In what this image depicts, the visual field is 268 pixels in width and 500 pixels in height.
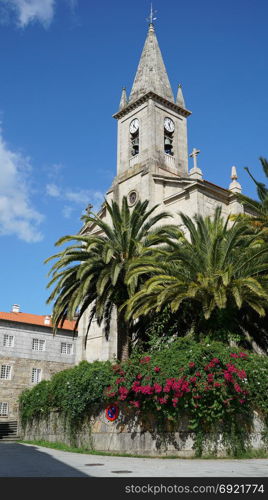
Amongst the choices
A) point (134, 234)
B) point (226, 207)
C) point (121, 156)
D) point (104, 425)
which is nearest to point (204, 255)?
point (134, 234)

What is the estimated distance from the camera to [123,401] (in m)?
18.4

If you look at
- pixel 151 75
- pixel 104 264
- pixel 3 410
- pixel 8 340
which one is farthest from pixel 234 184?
pixel 3 410

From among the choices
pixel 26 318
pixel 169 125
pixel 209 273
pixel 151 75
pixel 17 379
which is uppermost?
pixel 151 75

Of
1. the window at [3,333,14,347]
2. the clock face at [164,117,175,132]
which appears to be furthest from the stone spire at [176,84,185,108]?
the window at [3,333,14,347]

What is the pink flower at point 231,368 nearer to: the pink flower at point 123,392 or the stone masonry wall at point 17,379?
the pink flower at point 123,392

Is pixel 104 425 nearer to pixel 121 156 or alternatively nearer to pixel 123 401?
pixel 123 401

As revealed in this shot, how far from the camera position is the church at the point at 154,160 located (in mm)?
33906

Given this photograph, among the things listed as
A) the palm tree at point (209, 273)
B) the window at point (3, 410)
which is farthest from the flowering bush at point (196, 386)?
the window at point (3, 410)

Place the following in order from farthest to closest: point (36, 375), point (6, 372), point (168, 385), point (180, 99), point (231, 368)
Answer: point (180, 99) → point (36, 375) → point (6, 372) → point (231, 368) → point (168, 385)

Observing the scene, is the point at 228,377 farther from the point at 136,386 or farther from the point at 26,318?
the point at 26,318

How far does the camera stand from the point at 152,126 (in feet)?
127

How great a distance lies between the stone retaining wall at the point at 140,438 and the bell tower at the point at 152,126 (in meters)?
21.5

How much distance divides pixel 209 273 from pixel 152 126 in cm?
2256

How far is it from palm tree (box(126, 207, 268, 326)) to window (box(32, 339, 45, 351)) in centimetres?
2393
